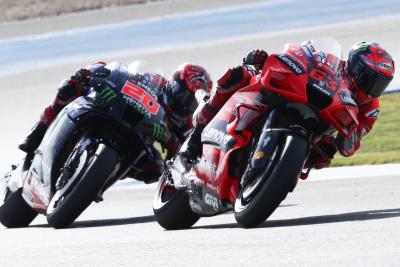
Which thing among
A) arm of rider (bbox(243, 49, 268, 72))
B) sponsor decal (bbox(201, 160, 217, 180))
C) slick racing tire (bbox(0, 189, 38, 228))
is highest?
arm of rider (bbox(243, 49, 268, 72))

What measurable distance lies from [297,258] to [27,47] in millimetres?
18373

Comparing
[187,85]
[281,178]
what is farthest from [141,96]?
[281,178]

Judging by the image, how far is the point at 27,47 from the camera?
74.0 feet

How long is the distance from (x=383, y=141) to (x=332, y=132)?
616 centimetres

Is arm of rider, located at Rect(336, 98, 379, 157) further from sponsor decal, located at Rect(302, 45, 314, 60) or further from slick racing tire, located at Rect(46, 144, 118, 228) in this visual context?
slick racing tire, located at Rect(46, 144, 118, 228)

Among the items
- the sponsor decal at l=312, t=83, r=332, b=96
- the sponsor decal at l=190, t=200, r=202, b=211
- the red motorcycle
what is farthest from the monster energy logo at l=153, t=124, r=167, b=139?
the sponsor decal at l=312, t=83, r=332, b=96

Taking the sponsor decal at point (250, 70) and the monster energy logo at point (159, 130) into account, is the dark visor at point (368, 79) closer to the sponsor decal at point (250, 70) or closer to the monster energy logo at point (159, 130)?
the sponsor decal at point (250, 70)

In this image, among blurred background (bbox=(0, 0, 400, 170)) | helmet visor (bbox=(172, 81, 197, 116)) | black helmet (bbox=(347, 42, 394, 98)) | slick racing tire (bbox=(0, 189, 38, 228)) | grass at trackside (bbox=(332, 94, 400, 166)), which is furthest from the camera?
blurred background (bbox=(0, 0, 400, 170))

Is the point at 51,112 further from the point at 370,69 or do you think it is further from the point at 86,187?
the point at 370,69

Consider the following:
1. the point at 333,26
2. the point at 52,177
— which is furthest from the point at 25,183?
the point at 333,26

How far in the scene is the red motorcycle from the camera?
6145 mm

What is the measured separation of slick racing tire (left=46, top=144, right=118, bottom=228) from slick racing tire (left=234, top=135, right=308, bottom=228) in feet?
5.65

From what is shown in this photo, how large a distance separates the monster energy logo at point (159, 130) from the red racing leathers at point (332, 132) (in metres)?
1.07

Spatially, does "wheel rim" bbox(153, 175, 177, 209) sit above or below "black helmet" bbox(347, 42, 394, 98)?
below
